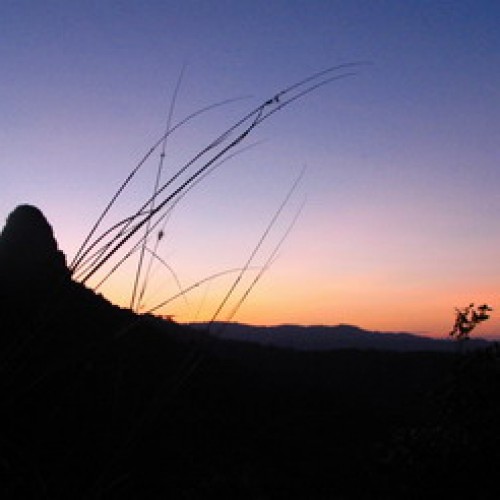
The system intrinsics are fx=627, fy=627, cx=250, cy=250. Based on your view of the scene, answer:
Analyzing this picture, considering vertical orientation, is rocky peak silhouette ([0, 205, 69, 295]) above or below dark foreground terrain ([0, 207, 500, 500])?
above

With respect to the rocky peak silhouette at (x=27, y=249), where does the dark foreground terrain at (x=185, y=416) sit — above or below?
below

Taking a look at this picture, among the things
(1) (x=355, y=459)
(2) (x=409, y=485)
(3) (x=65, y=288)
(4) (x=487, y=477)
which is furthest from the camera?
(1) (x=355, y=459)

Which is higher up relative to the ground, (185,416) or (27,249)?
(27,249)

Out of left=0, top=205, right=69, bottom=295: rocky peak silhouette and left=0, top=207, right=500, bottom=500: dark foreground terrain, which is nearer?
left=0, top=207, right=500, bottom=500: dark foreground terrain

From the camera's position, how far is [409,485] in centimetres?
1412

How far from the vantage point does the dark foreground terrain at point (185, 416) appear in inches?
37.8

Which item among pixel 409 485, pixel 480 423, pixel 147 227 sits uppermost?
pixel 147 227

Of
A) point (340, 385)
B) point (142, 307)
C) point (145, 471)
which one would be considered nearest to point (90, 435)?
point (142, 307)

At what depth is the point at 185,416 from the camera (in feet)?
138

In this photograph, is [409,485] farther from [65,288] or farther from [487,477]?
[65,288]

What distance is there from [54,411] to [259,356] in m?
94.6

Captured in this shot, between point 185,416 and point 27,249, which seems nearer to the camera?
point 185,416

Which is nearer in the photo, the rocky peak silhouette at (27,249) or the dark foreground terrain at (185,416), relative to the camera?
the dark foreground terrain at (185,416)

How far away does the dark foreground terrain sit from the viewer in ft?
3.15
